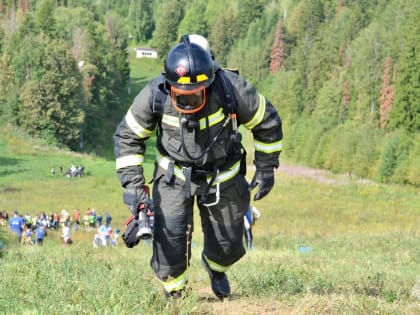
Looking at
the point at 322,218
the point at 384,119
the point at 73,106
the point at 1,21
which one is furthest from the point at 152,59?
the point at 322,218

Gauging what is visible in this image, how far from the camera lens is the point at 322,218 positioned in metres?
31.0

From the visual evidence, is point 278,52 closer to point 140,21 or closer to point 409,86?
point 409,86

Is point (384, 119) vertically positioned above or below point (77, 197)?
below

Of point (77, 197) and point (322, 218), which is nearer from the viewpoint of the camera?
point (322, 218)

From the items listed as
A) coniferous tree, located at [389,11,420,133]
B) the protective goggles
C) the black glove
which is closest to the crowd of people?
the black glove

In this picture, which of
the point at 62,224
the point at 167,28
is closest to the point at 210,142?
the point at 62,224

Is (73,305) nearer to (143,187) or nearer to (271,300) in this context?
(143,187)

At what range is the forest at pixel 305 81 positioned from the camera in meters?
58.2

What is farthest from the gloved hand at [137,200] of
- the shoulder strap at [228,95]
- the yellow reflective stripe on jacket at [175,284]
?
the shoulder strap at [228,95]

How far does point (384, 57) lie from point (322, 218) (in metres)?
36.6

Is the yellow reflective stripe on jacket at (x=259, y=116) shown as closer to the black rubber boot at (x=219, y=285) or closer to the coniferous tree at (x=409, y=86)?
the black rubber boot at (x=219, y=285)

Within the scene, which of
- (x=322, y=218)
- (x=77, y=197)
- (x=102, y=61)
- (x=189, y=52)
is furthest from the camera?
(x=102, y=61)

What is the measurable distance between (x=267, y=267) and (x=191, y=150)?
3.63 meters

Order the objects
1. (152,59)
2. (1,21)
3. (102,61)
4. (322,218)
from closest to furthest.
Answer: (322,218), (102,61), (1,21), (152,59)
